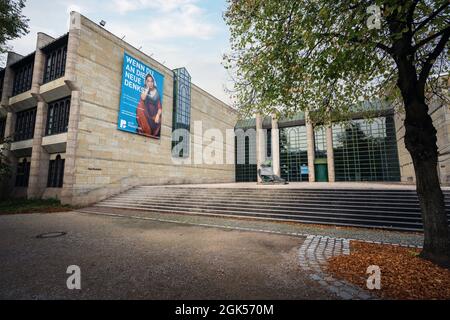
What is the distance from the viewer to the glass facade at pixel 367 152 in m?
25.6

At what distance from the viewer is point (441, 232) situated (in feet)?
14.9

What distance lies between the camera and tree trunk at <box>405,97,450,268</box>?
179 inches

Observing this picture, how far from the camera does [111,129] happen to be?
55.2 feet

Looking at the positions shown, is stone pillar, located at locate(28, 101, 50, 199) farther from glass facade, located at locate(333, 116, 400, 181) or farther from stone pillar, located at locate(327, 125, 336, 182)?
glass facade, located at locate(333, 116, 400, 181)

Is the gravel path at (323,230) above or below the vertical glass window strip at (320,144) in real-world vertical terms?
below

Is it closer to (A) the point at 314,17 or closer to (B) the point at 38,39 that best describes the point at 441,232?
(A) the point at 314,17

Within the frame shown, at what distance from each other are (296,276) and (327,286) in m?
0.58

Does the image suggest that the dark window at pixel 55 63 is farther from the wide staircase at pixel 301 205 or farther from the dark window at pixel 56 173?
the wide staircase at pixel 301 205

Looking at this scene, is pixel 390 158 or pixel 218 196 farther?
pixel 390 158

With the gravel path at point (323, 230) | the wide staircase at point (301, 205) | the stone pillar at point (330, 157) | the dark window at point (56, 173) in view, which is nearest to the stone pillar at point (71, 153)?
the wide staircase at point (301, 205)

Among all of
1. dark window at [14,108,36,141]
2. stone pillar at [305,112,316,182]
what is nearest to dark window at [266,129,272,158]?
stone pillar at [305,112,316,182]

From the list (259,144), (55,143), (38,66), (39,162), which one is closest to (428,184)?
(55,143)

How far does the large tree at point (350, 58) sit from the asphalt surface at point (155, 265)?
140 inches
